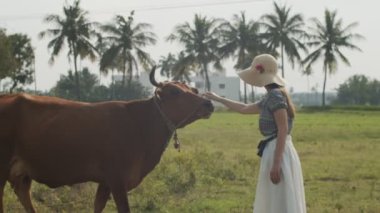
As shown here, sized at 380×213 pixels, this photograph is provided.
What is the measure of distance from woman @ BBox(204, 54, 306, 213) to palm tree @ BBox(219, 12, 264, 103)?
53.6 m

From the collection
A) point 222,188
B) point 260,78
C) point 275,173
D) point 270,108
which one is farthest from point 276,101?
point 222,188

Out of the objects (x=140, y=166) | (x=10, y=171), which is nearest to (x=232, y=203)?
(x=140, y=166)

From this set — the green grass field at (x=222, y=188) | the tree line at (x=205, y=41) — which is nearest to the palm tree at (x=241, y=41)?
the tree line at (x=205, y=41)

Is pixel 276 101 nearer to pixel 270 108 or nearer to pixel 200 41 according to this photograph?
pixel 270 108

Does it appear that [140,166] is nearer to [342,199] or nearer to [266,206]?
[266,206]

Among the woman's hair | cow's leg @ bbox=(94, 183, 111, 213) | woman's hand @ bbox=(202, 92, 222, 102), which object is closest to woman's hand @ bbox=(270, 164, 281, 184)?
the woman's hair

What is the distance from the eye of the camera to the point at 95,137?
635 cm

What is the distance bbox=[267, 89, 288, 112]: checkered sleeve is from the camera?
5.45 meters

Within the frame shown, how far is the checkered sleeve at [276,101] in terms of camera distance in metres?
5.45

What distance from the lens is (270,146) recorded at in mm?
5680

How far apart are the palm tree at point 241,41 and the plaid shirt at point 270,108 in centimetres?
5369

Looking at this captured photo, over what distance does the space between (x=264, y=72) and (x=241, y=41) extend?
180 feet

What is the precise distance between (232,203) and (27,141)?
382 cm

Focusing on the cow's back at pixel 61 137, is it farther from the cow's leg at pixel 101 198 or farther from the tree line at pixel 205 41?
the tree line at pixel 205 41
